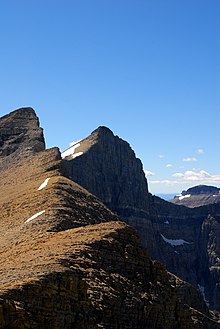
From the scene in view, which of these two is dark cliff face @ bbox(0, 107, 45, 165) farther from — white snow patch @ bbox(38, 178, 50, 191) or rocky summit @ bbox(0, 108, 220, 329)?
rocky summit @ bbox(0, 108, 220, 329)

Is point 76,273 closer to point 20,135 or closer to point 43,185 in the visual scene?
point 43,185

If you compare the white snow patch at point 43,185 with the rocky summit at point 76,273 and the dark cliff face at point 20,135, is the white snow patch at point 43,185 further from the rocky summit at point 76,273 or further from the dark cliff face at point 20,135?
the dark cliff face at point 20,135

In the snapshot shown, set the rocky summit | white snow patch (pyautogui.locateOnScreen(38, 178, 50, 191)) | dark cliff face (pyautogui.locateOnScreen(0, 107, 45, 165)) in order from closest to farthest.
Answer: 1. the rocky summit
2. white snow patch (pyautogui.locateOnScreen(38, 178, 50, 191))
3. dark cliff face (pyautogui.locateOnScreen(0, 107, 45, 165))

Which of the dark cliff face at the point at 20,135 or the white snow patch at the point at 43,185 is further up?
the dark cliff face at the point at 20,135

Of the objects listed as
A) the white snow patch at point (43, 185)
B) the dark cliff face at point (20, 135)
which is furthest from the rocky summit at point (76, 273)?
the dark cliff face at point (20, 135)

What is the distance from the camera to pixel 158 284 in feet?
114

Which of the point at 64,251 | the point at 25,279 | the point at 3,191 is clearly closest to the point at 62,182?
the point at 3,191

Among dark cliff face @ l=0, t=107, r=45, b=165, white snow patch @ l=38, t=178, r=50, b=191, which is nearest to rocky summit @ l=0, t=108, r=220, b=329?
white snow patch @ l=38, t=178, r=50, b=191

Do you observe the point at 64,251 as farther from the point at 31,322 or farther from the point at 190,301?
the point at 190,301

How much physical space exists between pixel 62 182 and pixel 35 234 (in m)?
16.1

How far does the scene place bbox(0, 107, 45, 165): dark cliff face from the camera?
92.4 meters

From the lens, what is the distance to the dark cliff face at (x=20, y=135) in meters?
92.4

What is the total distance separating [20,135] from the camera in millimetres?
101562

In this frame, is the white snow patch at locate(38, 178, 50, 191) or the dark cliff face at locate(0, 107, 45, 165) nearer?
the white snow patch at locate(38, 178, 50, 191)
